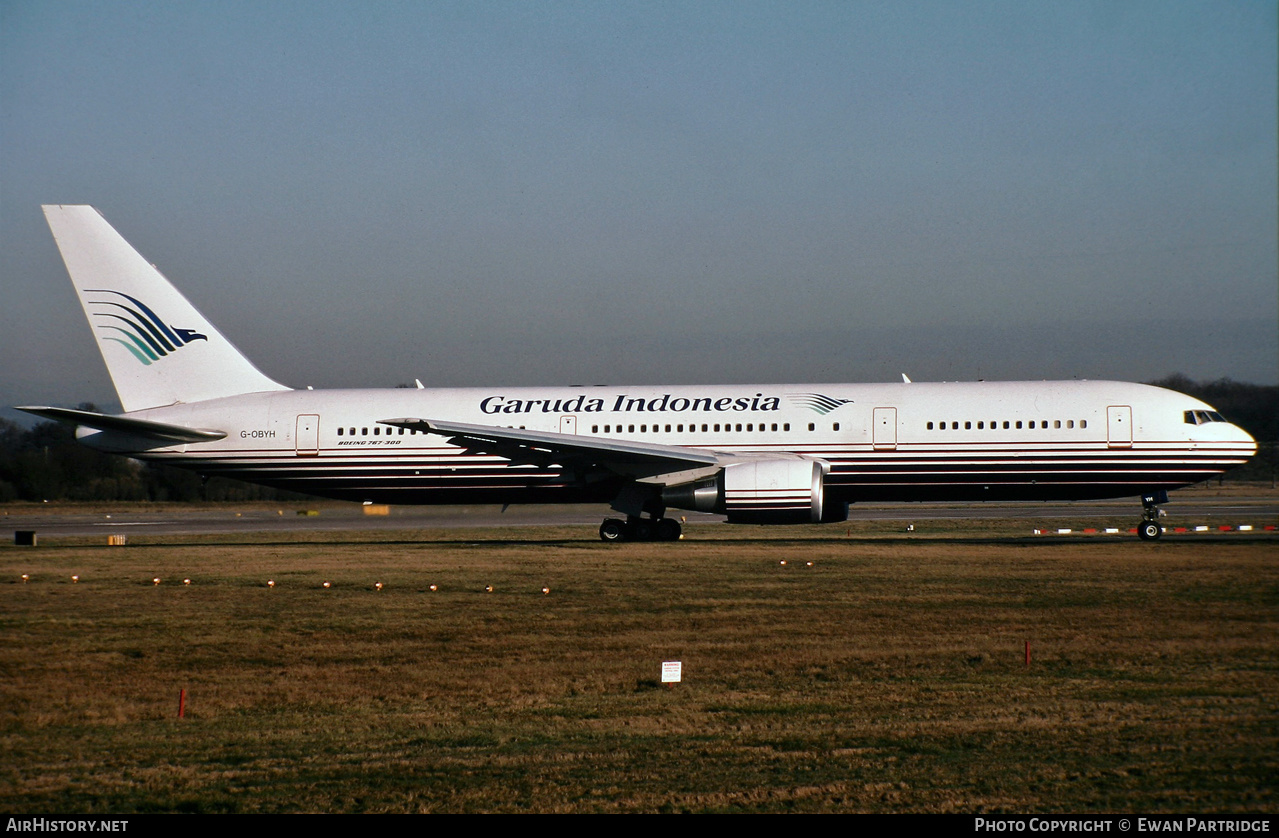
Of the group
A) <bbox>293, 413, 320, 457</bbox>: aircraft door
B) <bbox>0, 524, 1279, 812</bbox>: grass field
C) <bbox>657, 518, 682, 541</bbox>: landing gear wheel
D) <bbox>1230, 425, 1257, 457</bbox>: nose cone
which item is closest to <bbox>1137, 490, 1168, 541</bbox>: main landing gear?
<bbox>1230, 425, 1257, 457</bbox>: nose cone

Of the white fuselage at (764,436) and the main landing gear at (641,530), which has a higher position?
the white fuselage at (764,436)

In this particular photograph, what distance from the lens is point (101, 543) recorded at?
3341 cm

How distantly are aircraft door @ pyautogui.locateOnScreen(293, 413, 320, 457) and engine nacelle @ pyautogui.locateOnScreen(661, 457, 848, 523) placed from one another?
11333mm

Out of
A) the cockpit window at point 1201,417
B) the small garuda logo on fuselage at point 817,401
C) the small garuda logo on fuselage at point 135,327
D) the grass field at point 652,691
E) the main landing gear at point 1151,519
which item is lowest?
the grass field at point 652,691

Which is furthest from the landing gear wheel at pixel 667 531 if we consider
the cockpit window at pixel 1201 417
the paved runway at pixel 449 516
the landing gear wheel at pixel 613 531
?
the cockpit window at pixel 1201 417

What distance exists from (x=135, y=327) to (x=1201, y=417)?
95.1 feet

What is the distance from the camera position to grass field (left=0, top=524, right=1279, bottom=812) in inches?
307

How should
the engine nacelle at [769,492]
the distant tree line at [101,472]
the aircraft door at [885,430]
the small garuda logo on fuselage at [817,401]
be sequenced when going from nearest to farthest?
the engine nacelle at [769,492] < the aircraft door at [885,430] < the small garuda logo on fuselage at [817,401] < the distant tree line at [101,472]

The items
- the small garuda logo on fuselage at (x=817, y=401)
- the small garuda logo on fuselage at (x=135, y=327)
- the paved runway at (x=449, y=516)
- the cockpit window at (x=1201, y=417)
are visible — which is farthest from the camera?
the paved runway at (x=449, y=516)

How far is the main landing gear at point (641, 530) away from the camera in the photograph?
1225 inches

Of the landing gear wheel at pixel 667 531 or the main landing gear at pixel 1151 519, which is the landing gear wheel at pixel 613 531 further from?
the main landing gear at pixel 1151 519

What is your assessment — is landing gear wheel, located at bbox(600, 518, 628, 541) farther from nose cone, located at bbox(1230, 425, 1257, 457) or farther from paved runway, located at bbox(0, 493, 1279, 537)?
nose cone, located at bbox(1230, 425, 1257, 457)

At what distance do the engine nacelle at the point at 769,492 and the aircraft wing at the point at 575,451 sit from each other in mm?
1076
